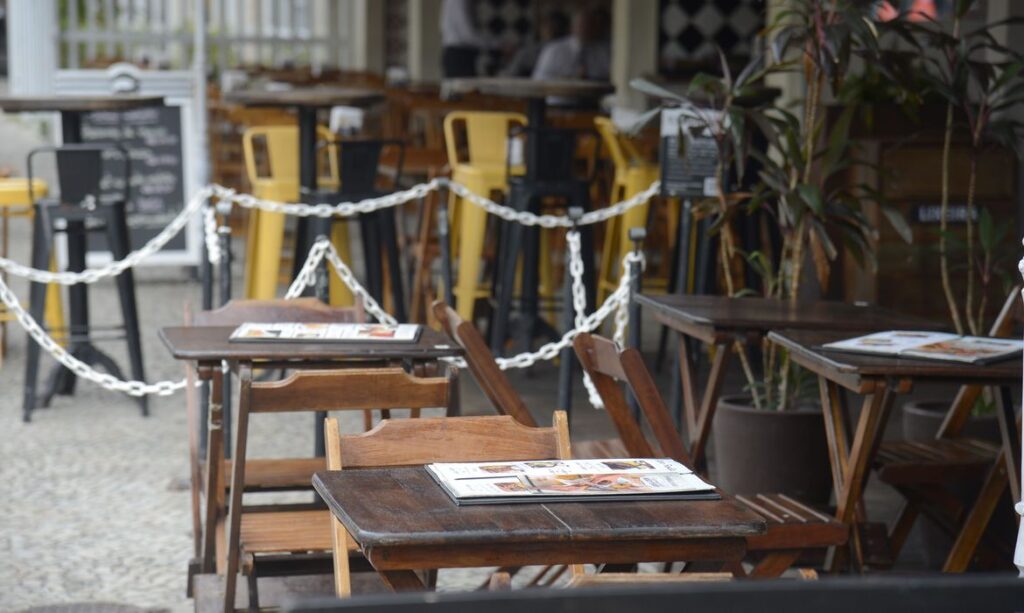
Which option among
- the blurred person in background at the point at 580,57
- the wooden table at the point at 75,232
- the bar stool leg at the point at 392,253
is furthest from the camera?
the blurred person in background at the point at 580,57

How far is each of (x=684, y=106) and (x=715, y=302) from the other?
76 cm

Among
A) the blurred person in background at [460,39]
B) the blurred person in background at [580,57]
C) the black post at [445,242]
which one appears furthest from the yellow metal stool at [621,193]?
the blurred person in background at [460,39]

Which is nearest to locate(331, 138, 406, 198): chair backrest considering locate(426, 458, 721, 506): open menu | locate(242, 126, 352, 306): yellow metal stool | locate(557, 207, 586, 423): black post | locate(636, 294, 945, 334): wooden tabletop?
locate(242, 126, 352, 306): yellow metal stool

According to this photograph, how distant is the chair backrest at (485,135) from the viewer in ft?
22.7

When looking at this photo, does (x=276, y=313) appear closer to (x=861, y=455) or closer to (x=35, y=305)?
(x=861, y=455)

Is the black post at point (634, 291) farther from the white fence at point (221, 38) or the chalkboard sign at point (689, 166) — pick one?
the white fence at point (221, 38)

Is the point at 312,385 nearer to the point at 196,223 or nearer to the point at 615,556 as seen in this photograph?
the point at 615,556

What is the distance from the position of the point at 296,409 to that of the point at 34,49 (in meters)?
7.14

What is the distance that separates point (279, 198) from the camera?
270 inches

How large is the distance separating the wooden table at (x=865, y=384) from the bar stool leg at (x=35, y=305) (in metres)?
3.17

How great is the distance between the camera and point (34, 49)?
946 centimetres

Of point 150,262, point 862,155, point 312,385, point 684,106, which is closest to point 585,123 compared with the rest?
point 862,155

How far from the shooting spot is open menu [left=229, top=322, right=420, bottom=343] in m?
3.70

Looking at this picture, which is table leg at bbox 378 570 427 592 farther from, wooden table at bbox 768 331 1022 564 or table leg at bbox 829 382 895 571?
table leg at bbox 829 382 895 571
